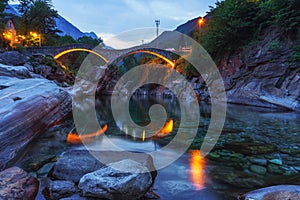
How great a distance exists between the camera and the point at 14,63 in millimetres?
16297

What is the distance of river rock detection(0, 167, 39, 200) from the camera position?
2.67 meters

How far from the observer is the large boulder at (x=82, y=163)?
3.57m

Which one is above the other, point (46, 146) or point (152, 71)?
point (152, 71)

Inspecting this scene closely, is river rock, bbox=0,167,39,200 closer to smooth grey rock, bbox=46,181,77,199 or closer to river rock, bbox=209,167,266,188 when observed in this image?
smooth grey rock, bbox=46,181,77,199

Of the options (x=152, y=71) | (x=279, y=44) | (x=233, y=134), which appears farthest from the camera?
(x=152, y=71)

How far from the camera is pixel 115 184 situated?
2910 mm

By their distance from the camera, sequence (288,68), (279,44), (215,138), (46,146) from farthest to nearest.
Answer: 1. (279,44)
2. (288,68)
3. (215,138)
4. (46,146)

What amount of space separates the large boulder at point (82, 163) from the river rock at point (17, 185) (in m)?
0.45

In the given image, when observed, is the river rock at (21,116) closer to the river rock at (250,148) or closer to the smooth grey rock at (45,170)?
the smooth grey rock at (45,170)

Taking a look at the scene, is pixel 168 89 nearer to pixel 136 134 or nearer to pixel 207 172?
pixel 136 134

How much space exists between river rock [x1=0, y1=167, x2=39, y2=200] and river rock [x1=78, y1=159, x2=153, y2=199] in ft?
2.32

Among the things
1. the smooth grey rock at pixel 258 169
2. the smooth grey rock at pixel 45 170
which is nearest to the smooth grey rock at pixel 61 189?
the smooth grey rock at pixel 45 170

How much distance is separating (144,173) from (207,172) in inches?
56.3

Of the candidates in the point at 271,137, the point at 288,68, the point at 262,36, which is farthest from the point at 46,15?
the point at 271,137
